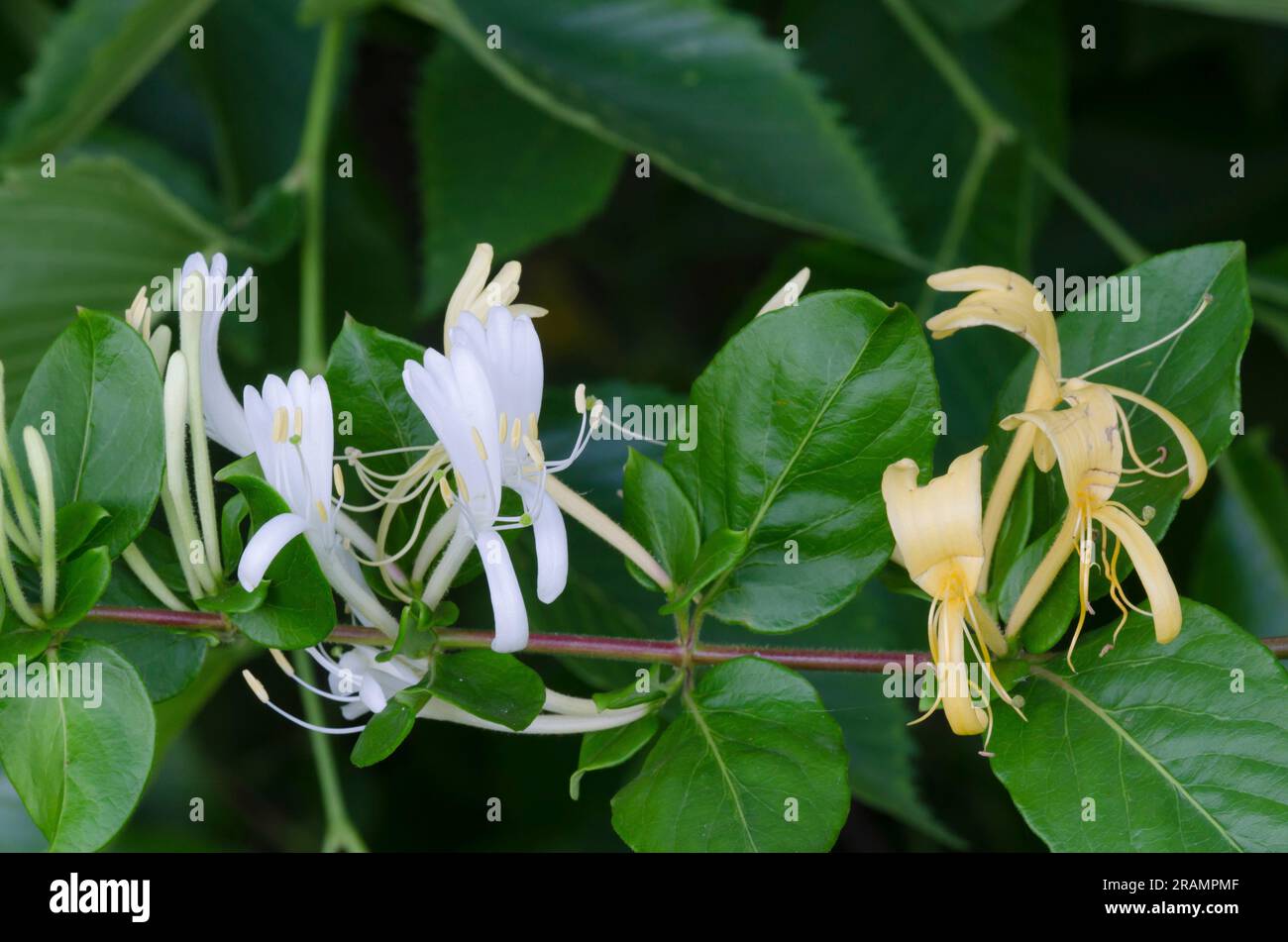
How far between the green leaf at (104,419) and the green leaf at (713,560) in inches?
5.8

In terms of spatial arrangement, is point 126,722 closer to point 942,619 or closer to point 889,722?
point 942,619

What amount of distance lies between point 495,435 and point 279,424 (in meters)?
0.06

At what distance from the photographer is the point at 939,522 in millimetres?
292

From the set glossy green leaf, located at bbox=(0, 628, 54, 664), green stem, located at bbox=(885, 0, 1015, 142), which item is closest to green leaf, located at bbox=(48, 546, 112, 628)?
glossy green leaf, located at bbox=(0, 628, 54, 664)

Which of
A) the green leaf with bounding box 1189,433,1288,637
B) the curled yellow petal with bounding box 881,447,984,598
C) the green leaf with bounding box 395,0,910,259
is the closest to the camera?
the curled yellow petal with bounding box 881,447,984,598

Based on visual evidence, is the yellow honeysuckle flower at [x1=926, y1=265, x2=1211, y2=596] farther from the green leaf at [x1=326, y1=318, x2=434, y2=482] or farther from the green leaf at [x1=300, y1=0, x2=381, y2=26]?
the green leaf at [x1=300, y1=0, x2=381, y2=26]

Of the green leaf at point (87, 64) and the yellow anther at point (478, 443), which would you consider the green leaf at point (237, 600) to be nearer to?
the yellow anther at point (478, 443)

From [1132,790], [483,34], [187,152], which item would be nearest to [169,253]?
[483,34]

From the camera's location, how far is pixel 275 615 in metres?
0.34

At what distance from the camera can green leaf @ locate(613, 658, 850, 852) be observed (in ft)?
1.09

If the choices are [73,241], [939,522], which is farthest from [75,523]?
[73,241]

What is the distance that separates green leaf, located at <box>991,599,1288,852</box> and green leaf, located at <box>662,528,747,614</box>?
0.08 metres

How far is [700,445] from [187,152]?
736 mm

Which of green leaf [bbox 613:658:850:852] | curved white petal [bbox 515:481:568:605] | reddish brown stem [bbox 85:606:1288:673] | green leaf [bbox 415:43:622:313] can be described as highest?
green leaf [bbox 415:43:622:313]
